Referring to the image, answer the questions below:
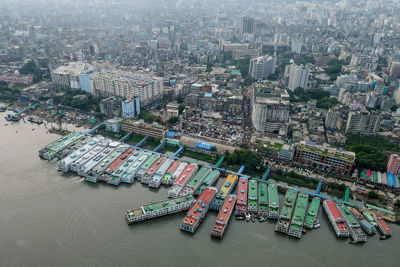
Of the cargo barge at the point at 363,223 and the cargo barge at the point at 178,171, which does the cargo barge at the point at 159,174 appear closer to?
the cargo barge at the point at 178,171

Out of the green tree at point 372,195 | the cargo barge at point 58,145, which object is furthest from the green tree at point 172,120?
the green tree at point 372,195

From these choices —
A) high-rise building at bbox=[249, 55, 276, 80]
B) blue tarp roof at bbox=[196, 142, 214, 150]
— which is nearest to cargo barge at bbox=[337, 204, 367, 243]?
blue tarp roof at bbox=[196, 142, 214, 150]

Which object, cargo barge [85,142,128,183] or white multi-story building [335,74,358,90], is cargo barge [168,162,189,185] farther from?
white multi-story building [335,74,358,90]

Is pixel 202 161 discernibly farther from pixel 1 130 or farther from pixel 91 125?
pixel 1 130

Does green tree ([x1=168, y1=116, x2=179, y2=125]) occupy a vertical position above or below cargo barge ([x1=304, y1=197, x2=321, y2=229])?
above

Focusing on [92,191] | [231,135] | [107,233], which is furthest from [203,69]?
[107,233]

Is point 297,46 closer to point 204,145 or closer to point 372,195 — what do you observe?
point 204,145

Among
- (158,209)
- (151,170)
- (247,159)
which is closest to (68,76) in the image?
(151,170)
